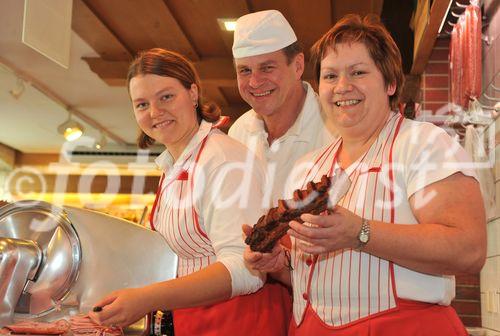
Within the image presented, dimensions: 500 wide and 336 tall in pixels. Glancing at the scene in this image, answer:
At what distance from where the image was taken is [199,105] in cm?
166

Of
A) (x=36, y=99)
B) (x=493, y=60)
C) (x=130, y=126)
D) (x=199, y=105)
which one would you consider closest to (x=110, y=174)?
(x=130, y=126)

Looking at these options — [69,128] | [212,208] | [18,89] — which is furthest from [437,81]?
[69,128]

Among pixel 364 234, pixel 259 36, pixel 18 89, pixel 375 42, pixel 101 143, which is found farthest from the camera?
pixel 101 143

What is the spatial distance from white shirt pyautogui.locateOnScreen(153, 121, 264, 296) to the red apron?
0.05 metres

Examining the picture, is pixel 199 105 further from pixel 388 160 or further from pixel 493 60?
pixel 493 60

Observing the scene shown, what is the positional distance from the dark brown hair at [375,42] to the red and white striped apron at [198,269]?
1.24 ft

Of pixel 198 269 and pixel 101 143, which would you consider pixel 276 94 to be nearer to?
pixel 198 269

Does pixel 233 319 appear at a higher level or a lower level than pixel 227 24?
lower

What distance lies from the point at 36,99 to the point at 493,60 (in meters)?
4.61

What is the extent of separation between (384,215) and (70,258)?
1.82 feet

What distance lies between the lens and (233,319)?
1.41 metres

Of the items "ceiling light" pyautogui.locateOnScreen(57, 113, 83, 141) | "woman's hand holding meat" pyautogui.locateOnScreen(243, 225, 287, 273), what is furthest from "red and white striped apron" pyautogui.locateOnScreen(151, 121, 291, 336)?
"ceiling light" pyautogui.locateOnScreen(57, 113, 83, 141)

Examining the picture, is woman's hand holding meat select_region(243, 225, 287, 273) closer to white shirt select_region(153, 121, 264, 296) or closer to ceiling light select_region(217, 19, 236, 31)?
white shirt select_region(153, 121, 264, 296)

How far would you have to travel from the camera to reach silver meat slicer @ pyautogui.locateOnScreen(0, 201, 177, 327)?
119 centimetres
